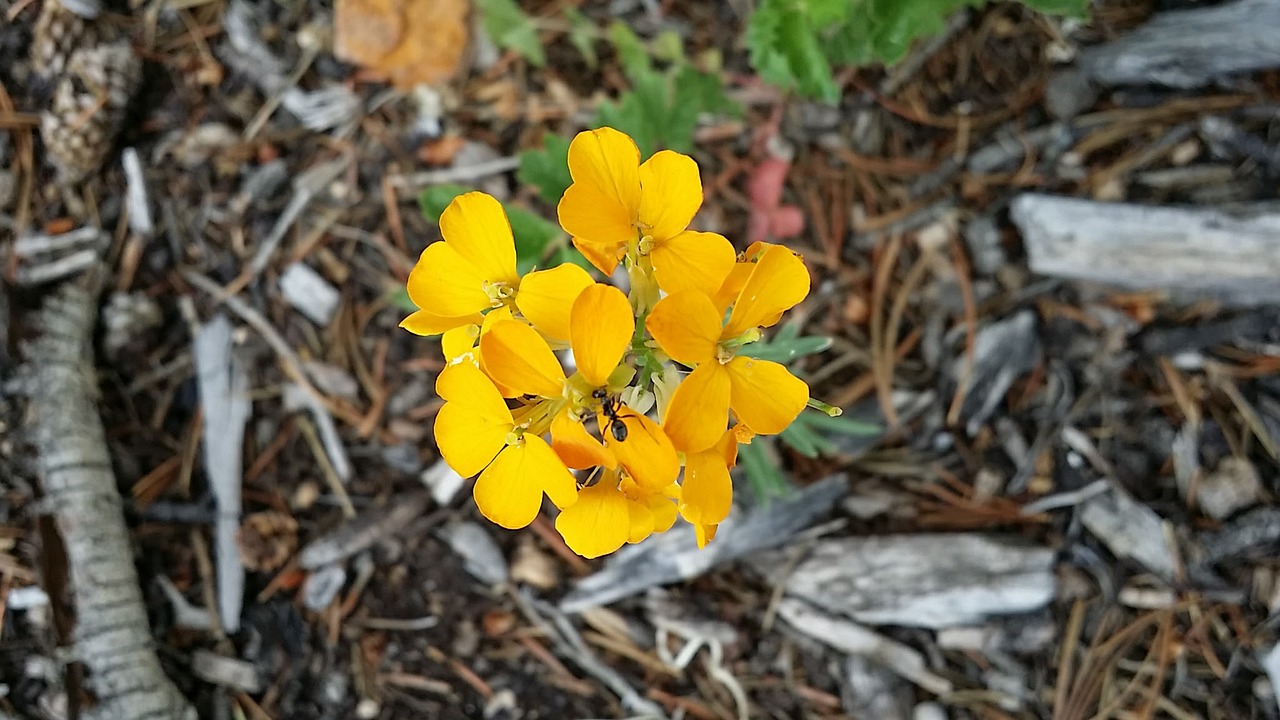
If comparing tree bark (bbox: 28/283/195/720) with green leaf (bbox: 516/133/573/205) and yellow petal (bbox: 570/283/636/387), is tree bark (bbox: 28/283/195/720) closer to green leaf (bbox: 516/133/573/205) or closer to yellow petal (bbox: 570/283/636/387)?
green leaf (bbox: 516/133/573/205)

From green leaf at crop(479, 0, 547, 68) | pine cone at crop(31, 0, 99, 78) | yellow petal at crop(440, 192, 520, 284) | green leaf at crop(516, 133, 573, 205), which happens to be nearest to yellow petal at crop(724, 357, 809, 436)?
yellow petal at crop(440, 192, 520, 284)

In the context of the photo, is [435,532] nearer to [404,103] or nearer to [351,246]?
[351,246]

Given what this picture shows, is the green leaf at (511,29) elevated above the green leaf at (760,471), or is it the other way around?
the green leaf at (511,29)

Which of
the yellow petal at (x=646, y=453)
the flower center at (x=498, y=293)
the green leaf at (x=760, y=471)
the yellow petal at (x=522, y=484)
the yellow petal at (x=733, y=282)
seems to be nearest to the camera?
the yellow petal at (x=646, y=453)

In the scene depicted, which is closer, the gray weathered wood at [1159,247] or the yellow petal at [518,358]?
the yellow petal at [518,358]

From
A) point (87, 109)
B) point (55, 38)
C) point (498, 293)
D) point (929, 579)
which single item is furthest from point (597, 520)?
point (55, 38)

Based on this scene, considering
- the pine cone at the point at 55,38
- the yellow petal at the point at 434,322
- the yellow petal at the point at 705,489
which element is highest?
the pine cone at the point at 55,38

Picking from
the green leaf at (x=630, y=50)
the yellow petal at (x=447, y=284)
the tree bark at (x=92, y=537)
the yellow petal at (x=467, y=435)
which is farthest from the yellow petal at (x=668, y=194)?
the tree bark at (x=92, y=537)

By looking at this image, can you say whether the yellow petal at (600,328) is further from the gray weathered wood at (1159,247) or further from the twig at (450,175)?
the gray weathered wood at (1159,247)
